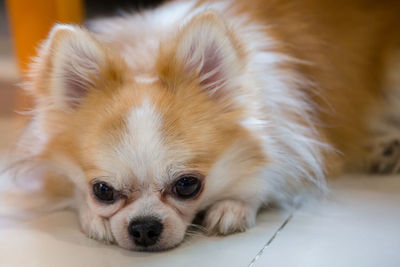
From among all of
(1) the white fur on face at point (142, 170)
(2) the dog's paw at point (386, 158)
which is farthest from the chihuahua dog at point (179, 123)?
(2) the dog's paw at point (386, 158)

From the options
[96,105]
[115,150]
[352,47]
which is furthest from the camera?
[352,47]

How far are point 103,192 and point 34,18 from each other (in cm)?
121

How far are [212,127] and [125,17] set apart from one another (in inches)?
34.9

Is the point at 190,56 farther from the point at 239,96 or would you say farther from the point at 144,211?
the point at 144,211

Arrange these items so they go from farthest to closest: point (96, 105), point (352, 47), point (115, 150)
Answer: point (352, 47)
point (96, 105)
point (115, 150)

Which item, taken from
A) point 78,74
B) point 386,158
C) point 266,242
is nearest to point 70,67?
point 78,74

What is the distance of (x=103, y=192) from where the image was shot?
62.6 inches

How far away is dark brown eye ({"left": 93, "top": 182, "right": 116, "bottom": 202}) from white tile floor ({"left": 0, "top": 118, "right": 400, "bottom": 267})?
5.6 inches

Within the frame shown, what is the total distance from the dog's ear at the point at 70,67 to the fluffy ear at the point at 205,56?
17 cm

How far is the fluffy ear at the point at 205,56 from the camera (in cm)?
A: 158

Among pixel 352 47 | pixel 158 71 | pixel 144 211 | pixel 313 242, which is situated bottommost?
pixel 313 242

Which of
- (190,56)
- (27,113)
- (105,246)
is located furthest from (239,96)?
(27,113)

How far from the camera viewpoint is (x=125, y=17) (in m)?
2.29

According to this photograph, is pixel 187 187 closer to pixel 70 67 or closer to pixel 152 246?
pixel 152 246
